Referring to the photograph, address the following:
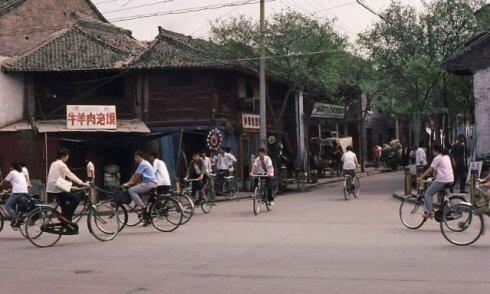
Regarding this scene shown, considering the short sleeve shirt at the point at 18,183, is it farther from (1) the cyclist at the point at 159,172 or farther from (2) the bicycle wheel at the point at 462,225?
(2) the bicycle wheel at the point at 462,225

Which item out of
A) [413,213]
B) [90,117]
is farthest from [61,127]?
[413,213]

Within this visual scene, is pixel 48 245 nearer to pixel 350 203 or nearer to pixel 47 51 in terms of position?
pixel 350 203

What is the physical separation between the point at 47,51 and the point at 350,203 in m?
15.9

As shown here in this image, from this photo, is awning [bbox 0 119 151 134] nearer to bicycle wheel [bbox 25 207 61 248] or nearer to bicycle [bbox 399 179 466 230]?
bicycle wheel [bbox 25 207 61 248]

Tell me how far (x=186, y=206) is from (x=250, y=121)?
1774 cm

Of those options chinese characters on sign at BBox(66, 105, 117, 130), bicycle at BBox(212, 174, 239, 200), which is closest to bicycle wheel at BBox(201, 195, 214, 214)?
bicycle at BBox(212, 174, 239, 200)

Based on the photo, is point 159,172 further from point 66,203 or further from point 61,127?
point 61,127

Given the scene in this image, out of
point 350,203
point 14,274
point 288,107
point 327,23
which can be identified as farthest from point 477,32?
point 14,274

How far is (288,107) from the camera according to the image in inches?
1549

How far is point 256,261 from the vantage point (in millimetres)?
9297

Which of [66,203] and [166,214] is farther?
[166,214]

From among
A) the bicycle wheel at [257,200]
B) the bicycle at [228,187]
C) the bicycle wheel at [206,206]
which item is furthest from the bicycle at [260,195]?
the bicycle at [228,187]

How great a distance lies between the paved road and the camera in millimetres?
7527

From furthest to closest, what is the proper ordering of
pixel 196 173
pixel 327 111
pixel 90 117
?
1. pixel 327 111
2. pixel 90 117
3. pixel 196 173
